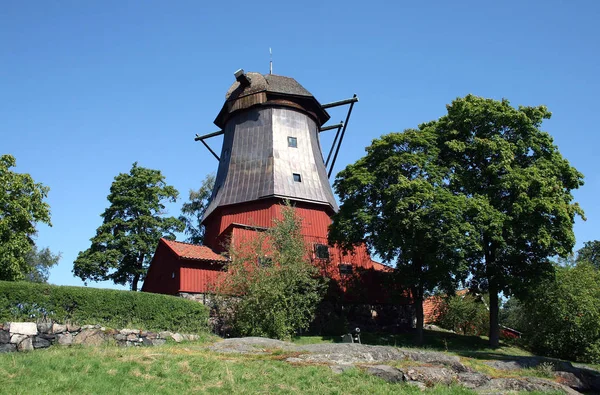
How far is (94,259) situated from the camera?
108ft

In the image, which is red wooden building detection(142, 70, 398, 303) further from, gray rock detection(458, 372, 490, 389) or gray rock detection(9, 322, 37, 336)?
gray rock detection(458, 372, 490, 389)

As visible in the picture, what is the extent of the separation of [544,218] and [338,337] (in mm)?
10853

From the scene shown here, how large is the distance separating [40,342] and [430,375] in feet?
37.8

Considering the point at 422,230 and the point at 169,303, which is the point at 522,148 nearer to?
the point at 422,230

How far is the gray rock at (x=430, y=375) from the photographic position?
1455 centimetres

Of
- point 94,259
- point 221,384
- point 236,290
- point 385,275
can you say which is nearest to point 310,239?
point 385,275

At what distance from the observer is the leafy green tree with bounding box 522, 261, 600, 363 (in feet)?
85.6

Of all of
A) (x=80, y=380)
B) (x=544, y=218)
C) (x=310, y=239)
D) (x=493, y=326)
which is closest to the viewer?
(x=80, y=380)

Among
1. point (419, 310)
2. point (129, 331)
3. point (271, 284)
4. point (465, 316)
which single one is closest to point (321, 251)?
point (419, 310)

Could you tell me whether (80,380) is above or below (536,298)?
below

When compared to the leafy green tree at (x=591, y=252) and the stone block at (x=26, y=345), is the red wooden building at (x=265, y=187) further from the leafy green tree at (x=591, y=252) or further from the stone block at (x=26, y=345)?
the leafy green tree at (x=591, y=252)

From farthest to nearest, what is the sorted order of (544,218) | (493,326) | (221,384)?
(493,326), (544,218), (221,384)

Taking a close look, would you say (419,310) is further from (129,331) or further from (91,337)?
(91,337)

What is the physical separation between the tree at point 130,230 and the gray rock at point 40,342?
54.1 ft
